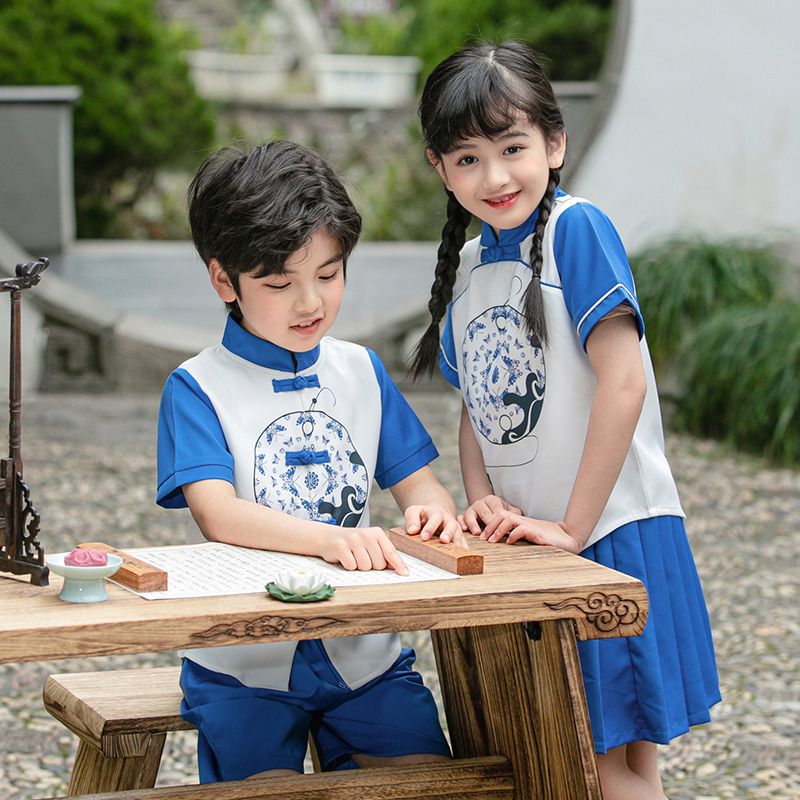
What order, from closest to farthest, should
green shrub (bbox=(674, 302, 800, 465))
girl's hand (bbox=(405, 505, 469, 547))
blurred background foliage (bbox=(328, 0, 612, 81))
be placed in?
1. girl's hand (bbox=(405, 505, 469, 547))
2. green shrub (bbox=(674, 302, 800, 465))
3. blurred background foliage (bbox=(328, 0, 612, 81))

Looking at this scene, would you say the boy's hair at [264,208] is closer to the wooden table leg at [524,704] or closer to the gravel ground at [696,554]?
the wooden table leg at [524,704]

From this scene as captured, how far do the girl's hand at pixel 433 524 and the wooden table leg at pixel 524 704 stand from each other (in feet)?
0.49

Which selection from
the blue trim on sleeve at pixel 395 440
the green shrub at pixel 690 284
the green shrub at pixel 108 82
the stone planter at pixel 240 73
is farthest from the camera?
the stone planter at pixel 240 73

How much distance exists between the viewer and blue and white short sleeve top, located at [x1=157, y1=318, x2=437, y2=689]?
1.93 metres

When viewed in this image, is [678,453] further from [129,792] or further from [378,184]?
[378,184]

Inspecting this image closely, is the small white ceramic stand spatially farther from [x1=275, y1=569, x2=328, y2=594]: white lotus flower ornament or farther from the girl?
the girl

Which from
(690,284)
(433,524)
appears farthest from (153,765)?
(690,284)

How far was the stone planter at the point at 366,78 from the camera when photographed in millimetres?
14953

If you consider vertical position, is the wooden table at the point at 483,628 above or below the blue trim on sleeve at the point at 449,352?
below

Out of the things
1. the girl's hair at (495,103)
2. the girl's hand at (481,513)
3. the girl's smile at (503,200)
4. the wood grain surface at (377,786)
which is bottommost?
the wood grain surface at (377,786)

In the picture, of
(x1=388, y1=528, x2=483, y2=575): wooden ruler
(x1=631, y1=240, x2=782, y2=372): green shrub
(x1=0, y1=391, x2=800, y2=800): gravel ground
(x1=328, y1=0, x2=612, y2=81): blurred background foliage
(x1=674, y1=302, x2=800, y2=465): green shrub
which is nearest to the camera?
(x1=388, y1=528, x2=483, y2=575): wooden ruler

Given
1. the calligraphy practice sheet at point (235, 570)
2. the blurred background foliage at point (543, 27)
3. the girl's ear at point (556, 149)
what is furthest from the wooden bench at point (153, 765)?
the blurred background foliage at point (543, 27)

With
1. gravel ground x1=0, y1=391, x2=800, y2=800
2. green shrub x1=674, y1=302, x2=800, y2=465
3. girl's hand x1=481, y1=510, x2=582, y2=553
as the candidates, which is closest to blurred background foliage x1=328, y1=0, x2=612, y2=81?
green shrub x1=674, y1=302, x2=800, y2=465

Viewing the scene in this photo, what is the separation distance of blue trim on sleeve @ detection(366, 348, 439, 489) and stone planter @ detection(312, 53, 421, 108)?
42.2ft
